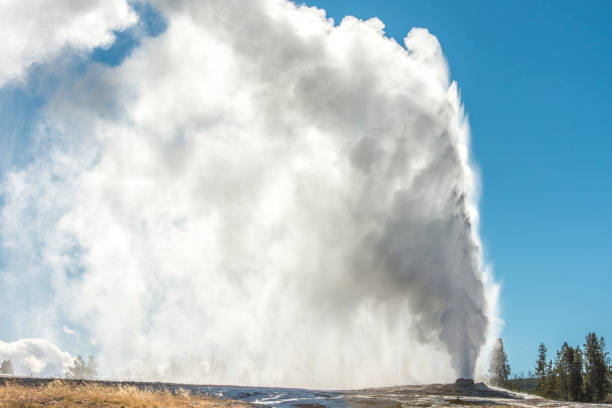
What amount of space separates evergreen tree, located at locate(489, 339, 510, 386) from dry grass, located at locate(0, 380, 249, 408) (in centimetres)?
7933

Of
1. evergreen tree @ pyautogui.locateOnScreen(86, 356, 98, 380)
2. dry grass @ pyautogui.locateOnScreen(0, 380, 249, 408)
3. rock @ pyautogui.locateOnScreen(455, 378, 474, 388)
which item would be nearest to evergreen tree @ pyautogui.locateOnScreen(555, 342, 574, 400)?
rock @ pyautogui.locateOnScreen(455, 378, 474, 388)

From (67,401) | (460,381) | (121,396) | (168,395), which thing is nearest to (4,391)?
(67,401)

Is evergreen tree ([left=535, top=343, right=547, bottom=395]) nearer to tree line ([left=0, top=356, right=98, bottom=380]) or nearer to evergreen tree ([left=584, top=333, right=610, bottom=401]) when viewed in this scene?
evergreen tree ([left=584, top=333, right=610, bottom=401])

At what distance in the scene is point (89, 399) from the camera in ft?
80.4

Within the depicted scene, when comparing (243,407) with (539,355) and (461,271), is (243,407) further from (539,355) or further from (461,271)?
(539,355)

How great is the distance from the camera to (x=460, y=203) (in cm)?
6594

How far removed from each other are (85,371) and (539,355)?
113 meters

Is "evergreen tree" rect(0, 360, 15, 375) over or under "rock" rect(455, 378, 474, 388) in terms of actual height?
under

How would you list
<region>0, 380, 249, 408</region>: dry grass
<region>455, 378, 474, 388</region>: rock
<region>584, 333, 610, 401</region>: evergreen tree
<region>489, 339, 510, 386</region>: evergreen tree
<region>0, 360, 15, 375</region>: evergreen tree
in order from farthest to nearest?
<region>0, 360, 15, 375</region>: evergreen tree → <region>489, 339, 510, 386</region>: evergreen tree → <region>584, 333, 610, 401</region>: evergreen tree → <region>455, 378, 474, 388</region>: rock → <region>0, 380, 249, 408</region>: dry grass

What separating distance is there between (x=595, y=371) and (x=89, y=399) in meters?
74.7

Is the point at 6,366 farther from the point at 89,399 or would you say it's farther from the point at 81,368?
the point at 89,399

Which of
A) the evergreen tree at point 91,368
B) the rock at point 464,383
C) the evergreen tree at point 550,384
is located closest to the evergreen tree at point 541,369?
the evergreen tree at point 550,384

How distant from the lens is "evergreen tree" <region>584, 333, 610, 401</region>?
68.9m

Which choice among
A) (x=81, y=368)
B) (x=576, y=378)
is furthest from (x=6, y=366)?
(x=576, y=378)
